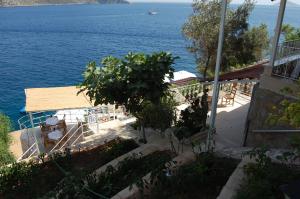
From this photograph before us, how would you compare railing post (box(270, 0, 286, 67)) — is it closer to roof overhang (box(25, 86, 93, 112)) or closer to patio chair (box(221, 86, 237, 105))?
patio chair (box(221, 86, 237, 105))

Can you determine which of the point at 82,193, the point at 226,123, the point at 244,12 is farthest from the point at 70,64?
the point at 82,193

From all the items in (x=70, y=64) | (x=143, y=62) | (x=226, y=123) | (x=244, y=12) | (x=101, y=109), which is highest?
(x=244, y=12)

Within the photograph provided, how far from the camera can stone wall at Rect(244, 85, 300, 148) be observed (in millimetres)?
7555

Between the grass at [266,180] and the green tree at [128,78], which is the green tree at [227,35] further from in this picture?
the grass at [266,180]

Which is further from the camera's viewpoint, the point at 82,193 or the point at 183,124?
the point at 183,124

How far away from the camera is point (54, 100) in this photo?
447 inches

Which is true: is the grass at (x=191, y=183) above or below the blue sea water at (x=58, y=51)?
above

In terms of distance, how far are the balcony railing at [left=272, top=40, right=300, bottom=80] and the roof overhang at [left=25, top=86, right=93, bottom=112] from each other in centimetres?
654

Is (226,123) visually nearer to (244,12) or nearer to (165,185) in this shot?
(165,185)

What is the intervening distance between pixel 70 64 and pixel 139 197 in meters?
43.3

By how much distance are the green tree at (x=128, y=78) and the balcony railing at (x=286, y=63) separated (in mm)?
2979

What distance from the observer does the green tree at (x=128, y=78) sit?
836 centimetres

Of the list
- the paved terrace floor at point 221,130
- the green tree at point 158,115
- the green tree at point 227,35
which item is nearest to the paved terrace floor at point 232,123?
the paved terrace floor at point 221,130

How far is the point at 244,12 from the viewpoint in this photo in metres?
19.2
